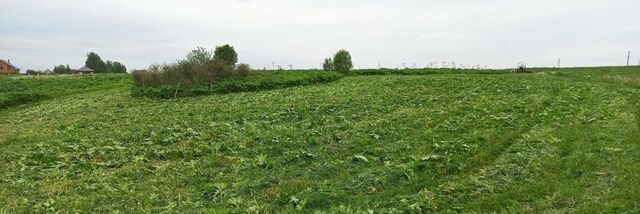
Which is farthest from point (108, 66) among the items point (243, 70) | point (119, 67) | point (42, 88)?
point (243, 70)

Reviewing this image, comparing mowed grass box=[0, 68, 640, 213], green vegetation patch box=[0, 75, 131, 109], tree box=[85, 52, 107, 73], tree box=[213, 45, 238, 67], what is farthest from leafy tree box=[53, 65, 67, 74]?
mowed grass box=[0, 68, 640, 213]

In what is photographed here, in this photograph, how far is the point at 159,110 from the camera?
2575 centimetres

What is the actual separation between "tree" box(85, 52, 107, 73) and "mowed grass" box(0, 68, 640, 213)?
4422 inches

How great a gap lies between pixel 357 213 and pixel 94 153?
9.39 m

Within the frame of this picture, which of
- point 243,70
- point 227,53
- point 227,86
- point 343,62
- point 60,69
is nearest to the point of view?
point 227,86

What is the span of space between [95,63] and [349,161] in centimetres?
12677

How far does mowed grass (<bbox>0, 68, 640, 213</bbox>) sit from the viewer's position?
8.13 meters

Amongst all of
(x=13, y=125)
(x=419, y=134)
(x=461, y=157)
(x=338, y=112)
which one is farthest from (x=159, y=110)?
(x=461, y=157)

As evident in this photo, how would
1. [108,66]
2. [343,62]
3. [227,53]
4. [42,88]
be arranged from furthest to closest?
[108,66]
[343,62]
[227,53]
[42,88]

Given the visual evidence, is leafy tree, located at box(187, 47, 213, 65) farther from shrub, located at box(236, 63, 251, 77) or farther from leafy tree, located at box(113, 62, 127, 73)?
leafy tree, located at box(113, 62, 127, 73)

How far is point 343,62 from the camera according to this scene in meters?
52.6

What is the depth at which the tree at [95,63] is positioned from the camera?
122m

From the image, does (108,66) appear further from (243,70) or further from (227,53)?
(243,70)

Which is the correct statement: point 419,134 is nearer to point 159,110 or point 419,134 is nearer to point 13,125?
point 159,110
